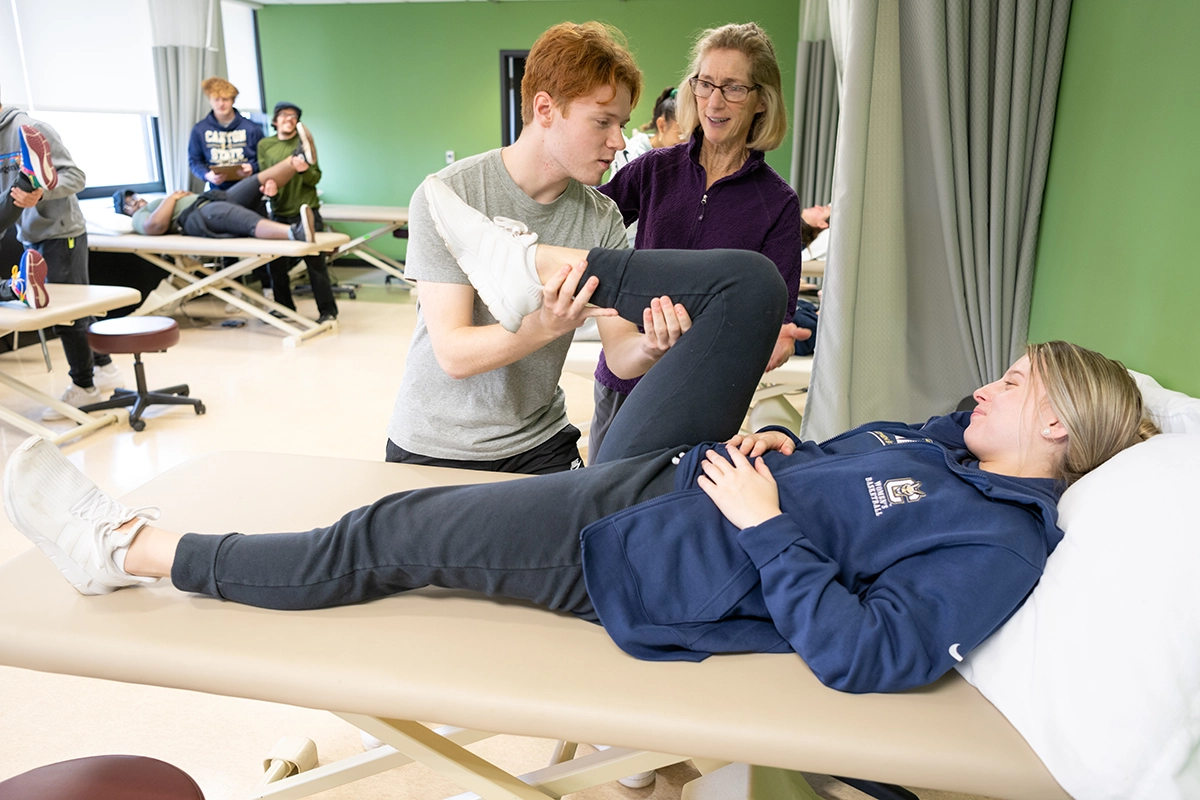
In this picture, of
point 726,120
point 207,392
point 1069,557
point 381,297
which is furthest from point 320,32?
point 1069,557

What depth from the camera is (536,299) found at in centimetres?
134

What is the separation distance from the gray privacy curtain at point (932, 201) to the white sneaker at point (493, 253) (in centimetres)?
98

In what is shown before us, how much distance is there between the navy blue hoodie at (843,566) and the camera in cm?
108

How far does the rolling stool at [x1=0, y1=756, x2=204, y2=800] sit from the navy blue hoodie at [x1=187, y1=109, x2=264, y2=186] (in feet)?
17.3

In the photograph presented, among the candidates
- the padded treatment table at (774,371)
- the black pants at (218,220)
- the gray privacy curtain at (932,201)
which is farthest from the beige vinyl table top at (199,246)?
the gray privacy curtain at (932,201)

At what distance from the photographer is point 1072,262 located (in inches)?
73.7

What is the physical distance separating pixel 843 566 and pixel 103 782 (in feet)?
3.45

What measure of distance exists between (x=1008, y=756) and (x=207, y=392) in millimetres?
4135

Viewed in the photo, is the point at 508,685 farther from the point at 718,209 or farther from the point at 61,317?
the point at 61,317

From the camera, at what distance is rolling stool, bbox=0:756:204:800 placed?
1154mm

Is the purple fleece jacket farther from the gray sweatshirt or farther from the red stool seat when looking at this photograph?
the gray sweatshirt

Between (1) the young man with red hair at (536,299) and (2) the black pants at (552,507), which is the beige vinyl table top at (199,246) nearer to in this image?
(1) the young man with red hair at (536,299)

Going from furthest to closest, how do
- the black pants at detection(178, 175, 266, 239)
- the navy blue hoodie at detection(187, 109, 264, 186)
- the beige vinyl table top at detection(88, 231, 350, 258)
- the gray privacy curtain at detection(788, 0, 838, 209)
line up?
1. the navy blue hoodie at detection(187, 109, 264, 186)
2. the gray privacy curtain at detection(788, 0, 838, 209)
3. the black pants at detection(178, 175, 266, 239)
4. the beige vinyl table top at detection(88, 231, 350, 258)

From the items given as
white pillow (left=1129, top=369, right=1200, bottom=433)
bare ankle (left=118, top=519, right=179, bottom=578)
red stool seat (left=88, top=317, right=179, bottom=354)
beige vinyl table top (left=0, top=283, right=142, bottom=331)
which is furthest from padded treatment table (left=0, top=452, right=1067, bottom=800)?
red stool seat (left=88, top=317, right=179, bottom=354)
